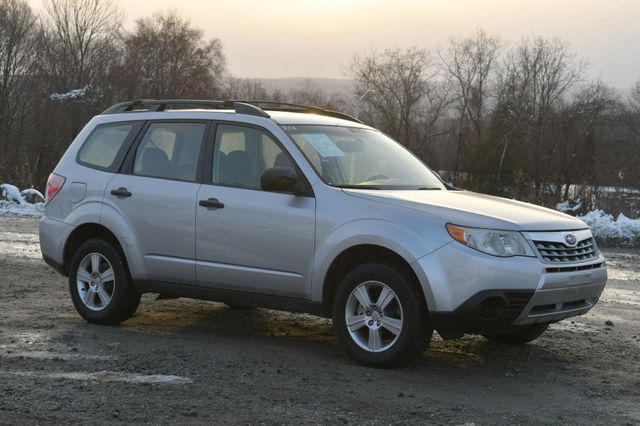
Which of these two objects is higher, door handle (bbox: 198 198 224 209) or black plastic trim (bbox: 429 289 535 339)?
door handle (bbox: 198 198 224 209)

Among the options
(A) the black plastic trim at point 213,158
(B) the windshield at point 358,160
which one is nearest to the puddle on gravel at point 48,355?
(A) the black plastic trim at point 213,158

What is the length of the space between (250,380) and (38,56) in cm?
7322

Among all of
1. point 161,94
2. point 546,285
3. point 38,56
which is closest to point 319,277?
point 546,285

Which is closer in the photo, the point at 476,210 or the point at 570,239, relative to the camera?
the point at 476,210

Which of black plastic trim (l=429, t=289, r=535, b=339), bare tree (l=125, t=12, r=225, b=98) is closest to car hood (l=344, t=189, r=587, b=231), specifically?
black plastic trim (l=429, t=289, r=535, b=339)

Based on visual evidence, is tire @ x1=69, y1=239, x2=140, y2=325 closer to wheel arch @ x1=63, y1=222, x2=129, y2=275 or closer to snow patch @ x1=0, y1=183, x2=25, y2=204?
wheel arch @ x1=63, y1=222, x2=129, y2=275

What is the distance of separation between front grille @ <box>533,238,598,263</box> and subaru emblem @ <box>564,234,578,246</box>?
3 centimetres

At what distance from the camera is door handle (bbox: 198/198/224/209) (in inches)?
259

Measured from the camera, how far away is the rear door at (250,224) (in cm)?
618

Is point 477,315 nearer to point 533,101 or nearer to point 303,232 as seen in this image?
point 303,232

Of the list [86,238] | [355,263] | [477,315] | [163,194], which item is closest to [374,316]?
[355,263]

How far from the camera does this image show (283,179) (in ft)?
20.3

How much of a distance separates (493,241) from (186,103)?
319 cm

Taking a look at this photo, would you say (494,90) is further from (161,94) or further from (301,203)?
(301,203)
